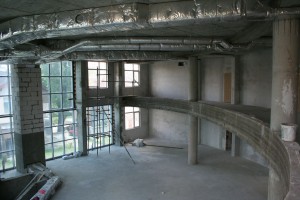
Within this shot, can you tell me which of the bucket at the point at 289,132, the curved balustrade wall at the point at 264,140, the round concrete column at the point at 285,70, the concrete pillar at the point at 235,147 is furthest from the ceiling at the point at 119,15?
the concrete pillar at the point at 235,147

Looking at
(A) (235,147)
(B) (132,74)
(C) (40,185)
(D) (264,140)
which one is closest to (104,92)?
(B) (132,74)

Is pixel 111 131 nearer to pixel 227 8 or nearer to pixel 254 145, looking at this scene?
pixel 254 145

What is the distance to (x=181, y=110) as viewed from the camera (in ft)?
36.3

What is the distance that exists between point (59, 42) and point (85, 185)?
4.87 metres

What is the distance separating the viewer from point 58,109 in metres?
11.8

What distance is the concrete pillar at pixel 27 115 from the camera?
9.34 m

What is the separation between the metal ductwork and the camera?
3.44 metres

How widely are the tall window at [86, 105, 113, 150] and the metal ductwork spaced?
27.9 ft

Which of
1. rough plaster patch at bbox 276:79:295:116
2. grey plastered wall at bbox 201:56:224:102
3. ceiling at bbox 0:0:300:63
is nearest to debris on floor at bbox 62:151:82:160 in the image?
grey plastered wall at bbox 201:56:224:102

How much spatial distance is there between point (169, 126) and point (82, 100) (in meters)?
5.53

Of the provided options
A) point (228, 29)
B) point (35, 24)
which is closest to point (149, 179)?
point (228, 29)

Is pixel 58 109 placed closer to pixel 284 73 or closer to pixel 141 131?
pixel 141 131

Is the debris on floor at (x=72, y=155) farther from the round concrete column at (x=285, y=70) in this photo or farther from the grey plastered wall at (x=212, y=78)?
the round concrete column at (x=285, y=70)

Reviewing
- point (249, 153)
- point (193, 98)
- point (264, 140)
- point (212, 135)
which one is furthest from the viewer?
point (212, 135)
